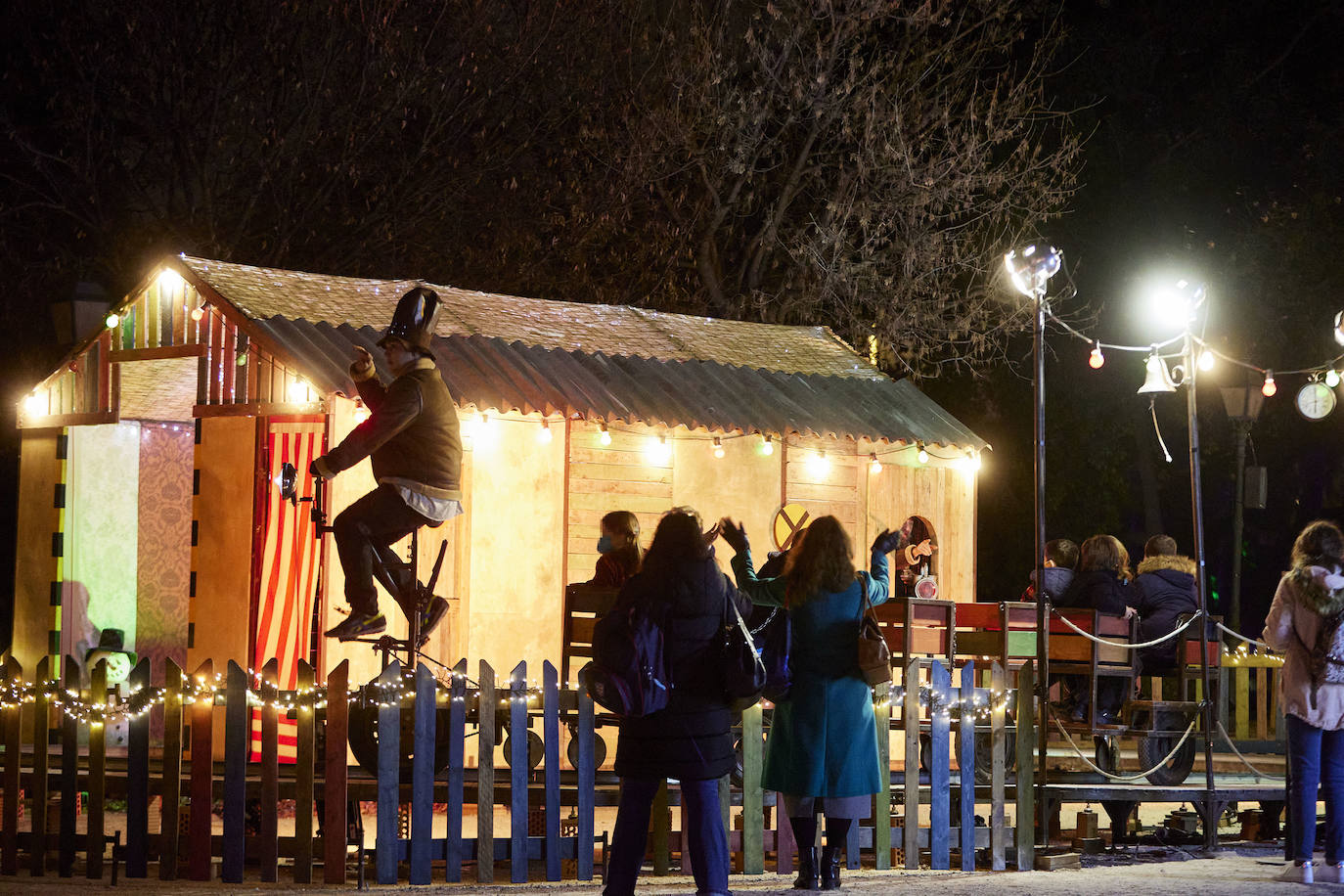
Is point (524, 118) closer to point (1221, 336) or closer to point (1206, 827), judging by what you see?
point (1221, 336)

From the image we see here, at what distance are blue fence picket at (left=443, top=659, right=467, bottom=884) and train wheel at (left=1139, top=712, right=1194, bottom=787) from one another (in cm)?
484

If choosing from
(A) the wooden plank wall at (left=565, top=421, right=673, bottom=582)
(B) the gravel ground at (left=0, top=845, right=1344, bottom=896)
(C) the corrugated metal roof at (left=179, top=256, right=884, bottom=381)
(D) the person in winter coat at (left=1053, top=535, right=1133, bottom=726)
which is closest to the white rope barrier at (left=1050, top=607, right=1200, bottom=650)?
(D) the person in winter coat at (left=1053, top=535, right=1133, bottom=726)

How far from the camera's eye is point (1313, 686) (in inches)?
324

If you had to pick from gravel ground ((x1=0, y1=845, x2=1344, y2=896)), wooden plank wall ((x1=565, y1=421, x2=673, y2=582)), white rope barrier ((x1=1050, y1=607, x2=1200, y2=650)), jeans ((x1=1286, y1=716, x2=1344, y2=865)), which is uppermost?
wooden plank wall ((x1=565, y1=421, x2=673, y2=582))

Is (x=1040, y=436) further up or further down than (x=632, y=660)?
further up

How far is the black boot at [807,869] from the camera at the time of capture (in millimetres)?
7578

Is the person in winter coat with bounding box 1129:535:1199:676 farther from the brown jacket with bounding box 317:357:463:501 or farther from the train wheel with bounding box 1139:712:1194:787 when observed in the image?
the brown jacket with bounding box 317:357:463:501

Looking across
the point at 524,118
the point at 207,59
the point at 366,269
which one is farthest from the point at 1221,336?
the point at 207,59

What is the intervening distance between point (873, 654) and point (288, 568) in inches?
210

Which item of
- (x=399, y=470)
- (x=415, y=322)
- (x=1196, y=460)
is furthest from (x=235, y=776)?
(x=1196, y=460)

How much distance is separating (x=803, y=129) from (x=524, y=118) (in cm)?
357

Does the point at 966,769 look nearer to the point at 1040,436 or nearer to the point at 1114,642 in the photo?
the point at 1040,436

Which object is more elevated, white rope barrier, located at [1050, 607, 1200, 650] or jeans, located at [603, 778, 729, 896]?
white rope barrier, located at [1050, 607, 1200, 650]

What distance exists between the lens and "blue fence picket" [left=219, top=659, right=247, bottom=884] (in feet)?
25.1
